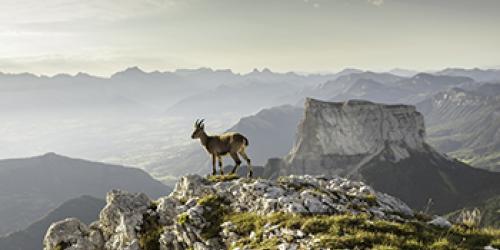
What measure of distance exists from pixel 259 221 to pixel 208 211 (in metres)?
4.37

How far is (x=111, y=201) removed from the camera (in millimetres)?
25719

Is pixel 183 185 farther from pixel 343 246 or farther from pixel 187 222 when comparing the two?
pixel 343 246

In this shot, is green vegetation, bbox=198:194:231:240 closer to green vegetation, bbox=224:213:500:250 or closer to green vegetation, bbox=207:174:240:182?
green vegetation, bbox=224:213:500:250

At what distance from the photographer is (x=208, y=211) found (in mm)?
20859

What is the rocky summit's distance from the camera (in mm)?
14836

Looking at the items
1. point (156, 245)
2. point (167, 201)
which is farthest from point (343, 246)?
point (167, 201)

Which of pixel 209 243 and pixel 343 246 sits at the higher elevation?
pixel 343 246

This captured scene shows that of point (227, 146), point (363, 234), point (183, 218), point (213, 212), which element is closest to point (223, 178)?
point (227, 146)

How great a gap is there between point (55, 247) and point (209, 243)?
14247 millimetres

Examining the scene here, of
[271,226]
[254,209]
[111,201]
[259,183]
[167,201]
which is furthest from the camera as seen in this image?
[111,201]

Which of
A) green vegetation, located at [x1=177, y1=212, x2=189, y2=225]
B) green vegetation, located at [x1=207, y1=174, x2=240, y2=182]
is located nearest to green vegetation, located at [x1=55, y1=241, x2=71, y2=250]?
green vegetation, located at [x1=177, y1=212, x2=189, y2=225]

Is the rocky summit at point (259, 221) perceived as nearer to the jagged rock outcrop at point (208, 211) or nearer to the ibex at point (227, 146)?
the jagged rock outcrop at point (208, 211)

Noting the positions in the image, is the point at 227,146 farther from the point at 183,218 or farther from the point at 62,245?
the point at 62,245

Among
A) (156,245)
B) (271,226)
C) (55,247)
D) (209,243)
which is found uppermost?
(271,226)
